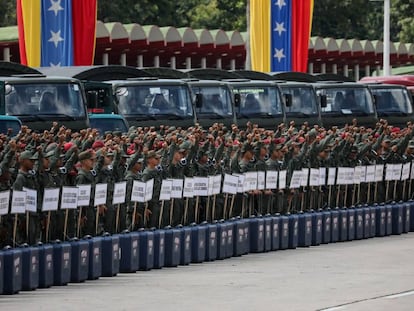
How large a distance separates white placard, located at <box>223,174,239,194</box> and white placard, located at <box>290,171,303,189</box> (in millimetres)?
1835

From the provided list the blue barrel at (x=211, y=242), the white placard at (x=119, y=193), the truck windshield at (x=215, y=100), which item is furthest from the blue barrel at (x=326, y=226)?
the truck windshield at (x=215, y=100)

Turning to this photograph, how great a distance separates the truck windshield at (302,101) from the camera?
37.2 metres

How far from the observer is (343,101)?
3888 cm

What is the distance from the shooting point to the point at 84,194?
63.9 ft

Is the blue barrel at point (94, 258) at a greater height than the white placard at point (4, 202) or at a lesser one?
lesser

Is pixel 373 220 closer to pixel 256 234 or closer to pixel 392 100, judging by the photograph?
pixel 256 234

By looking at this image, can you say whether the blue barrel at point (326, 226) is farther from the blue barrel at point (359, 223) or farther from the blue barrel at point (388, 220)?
the blue barrel at point (388, 220)

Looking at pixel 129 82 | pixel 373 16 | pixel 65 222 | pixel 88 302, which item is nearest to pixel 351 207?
pixel 129 82

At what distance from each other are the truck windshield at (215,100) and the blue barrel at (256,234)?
33.9 feet

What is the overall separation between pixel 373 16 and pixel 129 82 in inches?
2539

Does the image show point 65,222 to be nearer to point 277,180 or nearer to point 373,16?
point 277,180

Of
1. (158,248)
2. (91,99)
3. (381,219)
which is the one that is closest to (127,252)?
(158,248)

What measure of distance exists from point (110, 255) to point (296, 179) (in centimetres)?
626

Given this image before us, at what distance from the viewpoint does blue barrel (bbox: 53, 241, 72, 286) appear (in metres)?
18.4
